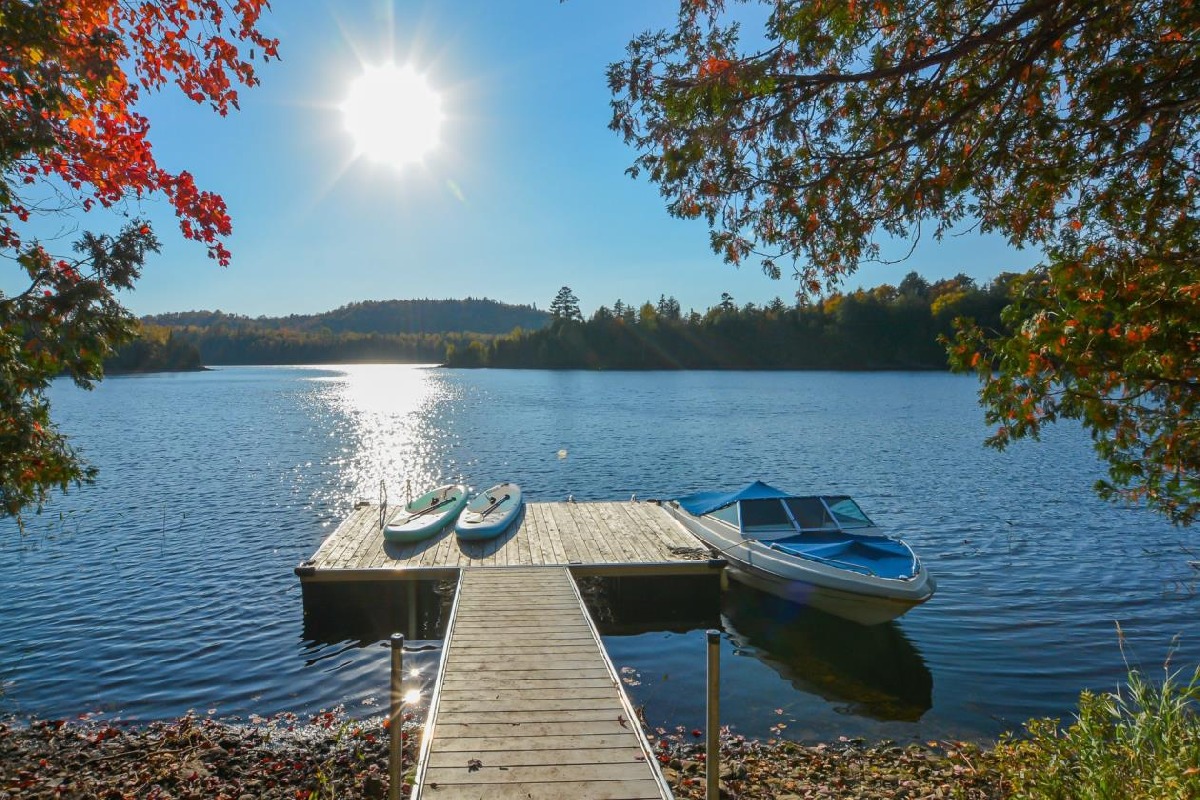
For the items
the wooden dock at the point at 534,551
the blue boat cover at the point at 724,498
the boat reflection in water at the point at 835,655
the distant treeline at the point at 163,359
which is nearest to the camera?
the boat reflection in water at the point at 835,655

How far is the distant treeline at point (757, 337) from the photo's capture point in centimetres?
11612

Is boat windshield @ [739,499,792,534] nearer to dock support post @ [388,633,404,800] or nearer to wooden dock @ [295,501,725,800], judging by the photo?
wooden dock @ [295,501,725,800]

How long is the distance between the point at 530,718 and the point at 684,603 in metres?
6.59

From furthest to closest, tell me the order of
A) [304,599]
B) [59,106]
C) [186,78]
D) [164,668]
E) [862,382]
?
[862,382], [304,599], [164,668], [186,78], [59,106]

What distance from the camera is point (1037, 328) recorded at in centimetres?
523

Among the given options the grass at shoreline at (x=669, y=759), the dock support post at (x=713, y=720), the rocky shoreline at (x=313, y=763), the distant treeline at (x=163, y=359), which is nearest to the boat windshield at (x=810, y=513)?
the grass at shoreline at (x=669, y=759)

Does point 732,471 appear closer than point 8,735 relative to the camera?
No

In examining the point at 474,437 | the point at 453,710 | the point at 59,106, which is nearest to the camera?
the point at 59,106

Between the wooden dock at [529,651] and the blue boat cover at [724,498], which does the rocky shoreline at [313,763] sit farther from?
the blue boat cover at [724,498]

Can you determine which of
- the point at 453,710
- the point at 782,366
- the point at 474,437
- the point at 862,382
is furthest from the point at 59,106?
the point at 782,366

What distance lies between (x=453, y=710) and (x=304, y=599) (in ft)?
21.4

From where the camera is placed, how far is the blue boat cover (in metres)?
15.4

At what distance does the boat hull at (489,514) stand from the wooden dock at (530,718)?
3894 millimetres

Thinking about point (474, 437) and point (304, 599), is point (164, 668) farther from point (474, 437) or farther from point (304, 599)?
point (474, 437)
